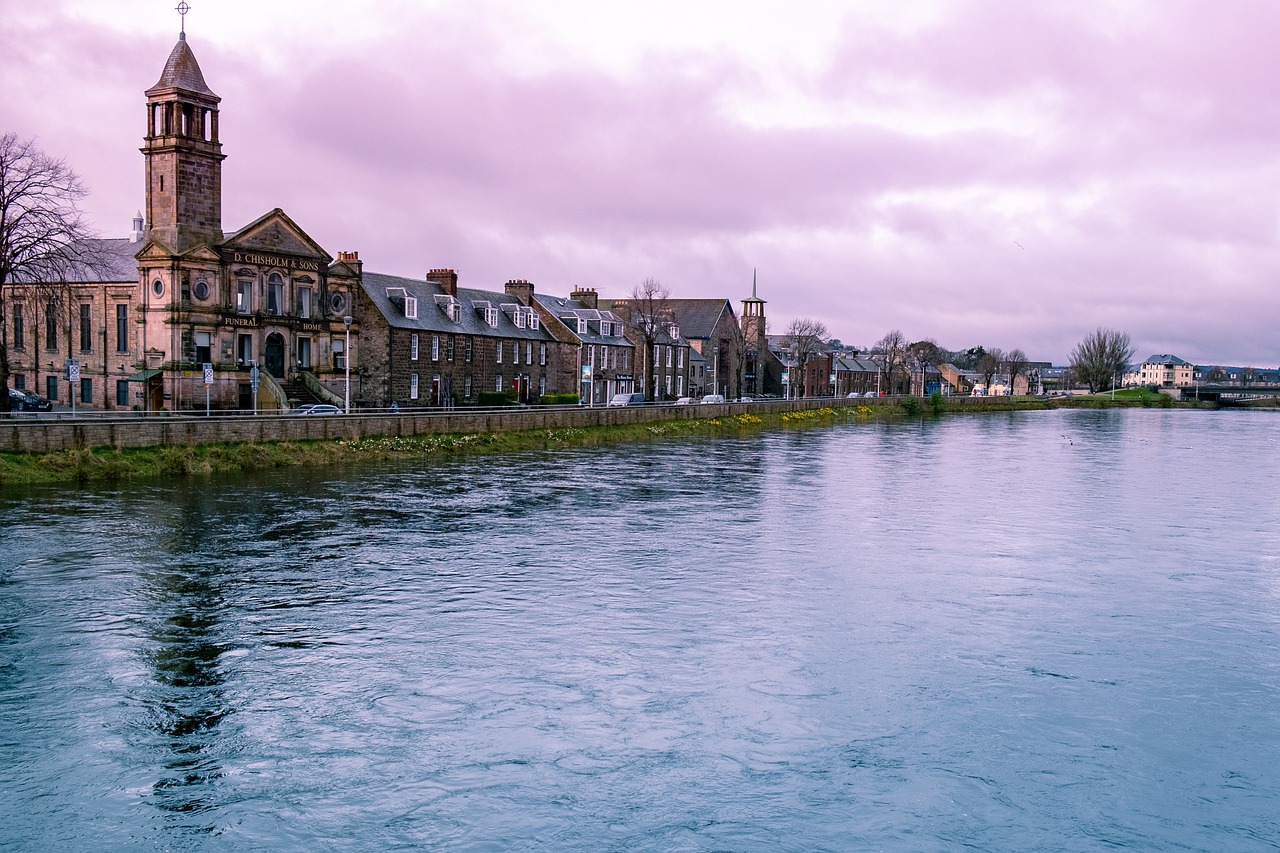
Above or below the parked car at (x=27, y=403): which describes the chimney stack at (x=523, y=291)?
above

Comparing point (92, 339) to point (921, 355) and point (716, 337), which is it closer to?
point (716, 337)

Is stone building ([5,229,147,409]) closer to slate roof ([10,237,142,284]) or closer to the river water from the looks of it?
slate roof ([10,237,142,284])

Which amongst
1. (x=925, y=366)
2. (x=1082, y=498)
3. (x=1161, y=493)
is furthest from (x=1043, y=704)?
(x=925, y=366)

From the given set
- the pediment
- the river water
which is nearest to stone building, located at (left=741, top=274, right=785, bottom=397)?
the pediment

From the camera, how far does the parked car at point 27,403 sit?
55.8 m

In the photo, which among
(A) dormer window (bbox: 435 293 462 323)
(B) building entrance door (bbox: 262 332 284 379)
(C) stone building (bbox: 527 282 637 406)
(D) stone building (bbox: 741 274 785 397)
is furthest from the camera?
(D) stone building (bbox: 741 274 785 397)

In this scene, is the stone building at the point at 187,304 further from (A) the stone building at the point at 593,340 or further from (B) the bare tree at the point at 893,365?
(B) the bare tree at the point at 893,365

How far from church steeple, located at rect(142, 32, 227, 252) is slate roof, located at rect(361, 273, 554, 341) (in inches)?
532

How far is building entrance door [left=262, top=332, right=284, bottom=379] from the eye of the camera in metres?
61.4

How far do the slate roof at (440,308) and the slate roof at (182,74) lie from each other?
16502 mm

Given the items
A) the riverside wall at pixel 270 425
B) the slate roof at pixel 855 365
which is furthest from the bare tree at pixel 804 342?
the riverside wall at pixel 270 425

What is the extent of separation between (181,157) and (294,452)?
22.0 metres

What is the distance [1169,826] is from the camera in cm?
1272

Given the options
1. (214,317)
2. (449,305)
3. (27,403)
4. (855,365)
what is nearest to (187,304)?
(214,317)
